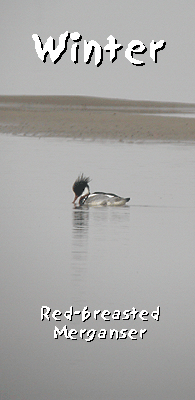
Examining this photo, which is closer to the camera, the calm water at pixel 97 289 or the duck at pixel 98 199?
the calm water at pixel 97 289

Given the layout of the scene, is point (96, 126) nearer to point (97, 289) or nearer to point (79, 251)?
point (79, 251)

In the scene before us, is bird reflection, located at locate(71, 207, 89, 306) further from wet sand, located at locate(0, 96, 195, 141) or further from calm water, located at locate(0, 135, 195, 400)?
wet sand, located at locate(0, 96, 195, 141)

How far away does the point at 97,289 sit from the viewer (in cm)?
774

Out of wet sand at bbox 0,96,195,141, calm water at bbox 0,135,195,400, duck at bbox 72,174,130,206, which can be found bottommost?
calm water at bbox 0,135,195,400

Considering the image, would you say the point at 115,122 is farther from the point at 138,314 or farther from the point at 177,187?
the point at 138,314

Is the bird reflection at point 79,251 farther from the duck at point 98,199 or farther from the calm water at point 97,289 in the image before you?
the duck at point 98,199

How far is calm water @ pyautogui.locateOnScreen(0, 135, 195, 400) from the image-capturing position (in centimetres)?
589

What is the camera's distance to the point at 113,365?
6098 millimetres

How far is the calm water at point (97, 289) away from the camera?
19.3 ft

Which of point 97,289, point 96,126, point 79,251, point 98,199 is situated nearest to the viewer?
point 97,289

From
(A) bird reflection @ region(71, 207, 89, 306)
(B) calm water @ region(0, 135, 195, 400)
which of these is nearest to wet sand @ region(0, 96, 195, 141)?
(B) calm water @ region(0, 135, 195, 400)

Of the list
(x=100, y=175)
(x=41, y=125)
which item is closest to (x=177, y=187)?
(x=100, y=175)

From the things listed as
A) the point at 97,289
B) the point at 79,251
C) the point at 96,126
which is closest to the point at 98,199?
the point at 79,251

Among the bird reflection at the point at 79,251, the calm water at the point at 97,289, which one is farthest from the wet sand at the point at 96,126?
the bird reflection at the point at 79,251
